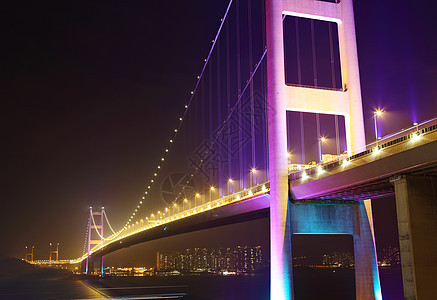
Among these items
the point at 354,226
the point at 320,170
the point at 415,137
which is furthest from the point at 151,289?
the point at 415,137

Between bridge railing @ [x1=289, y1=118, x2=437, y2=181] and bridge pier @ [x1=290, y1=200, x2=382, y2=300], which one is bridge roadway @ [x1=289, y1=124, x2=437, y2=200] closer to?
bridge railing @ [x1=289, y1=118, x2=437, y2=181]

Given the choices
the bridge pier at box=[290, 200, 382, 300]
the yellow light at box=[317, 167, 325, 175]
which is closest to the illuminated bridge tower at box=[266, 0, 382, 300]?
the bridge pier at box=[290, 200, 382, 300]

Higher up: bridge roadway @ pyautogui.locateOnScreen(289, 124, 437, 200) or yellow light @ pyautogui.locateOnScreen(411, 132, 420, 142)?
yellow light @ pyautogui.locateOnScreen(411, 132, 420, 142)

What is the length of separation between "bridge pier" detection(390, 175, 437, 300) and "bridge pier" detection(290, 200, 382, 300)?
6718 millimetres

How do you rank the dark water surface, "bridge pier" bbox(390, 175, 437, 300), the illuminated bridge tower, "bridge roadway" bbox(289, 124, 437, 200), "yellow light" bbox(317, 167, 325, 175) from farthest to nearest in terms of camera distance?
the dark water surface, the illuminated bridge tower, "yellow light" bbox(317, 167, 325, 175), "bridge pier" bbox(390, 175, 437, 300), "bridge roadway" bbox(289, 124, 437, 200)

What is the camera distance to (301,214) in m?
22.3

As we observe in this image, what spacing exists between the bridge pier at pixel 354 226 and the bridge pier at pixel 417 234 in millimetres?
6718

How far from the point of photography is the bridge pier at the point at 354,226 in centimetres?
2156

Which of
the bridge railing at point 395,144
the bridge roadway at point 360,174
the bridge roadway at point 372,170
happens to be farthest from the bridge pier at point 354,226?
the bridge railing at point 395,144

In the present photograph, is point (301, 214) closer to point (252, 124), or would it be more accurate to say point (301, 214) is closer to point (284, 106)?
point (284, 106)

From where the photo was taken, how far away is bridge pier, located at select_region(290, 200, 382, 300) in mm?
21562

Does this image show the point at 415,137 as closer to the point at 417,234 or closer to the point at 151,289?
the point at 417,234

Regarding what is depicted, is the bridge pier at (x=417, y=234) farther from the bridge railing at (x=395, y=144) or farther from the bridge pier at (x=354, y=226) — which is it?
the bridge pier at (x=354, y=226)

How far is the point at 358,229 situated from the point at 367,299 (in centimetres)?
310
